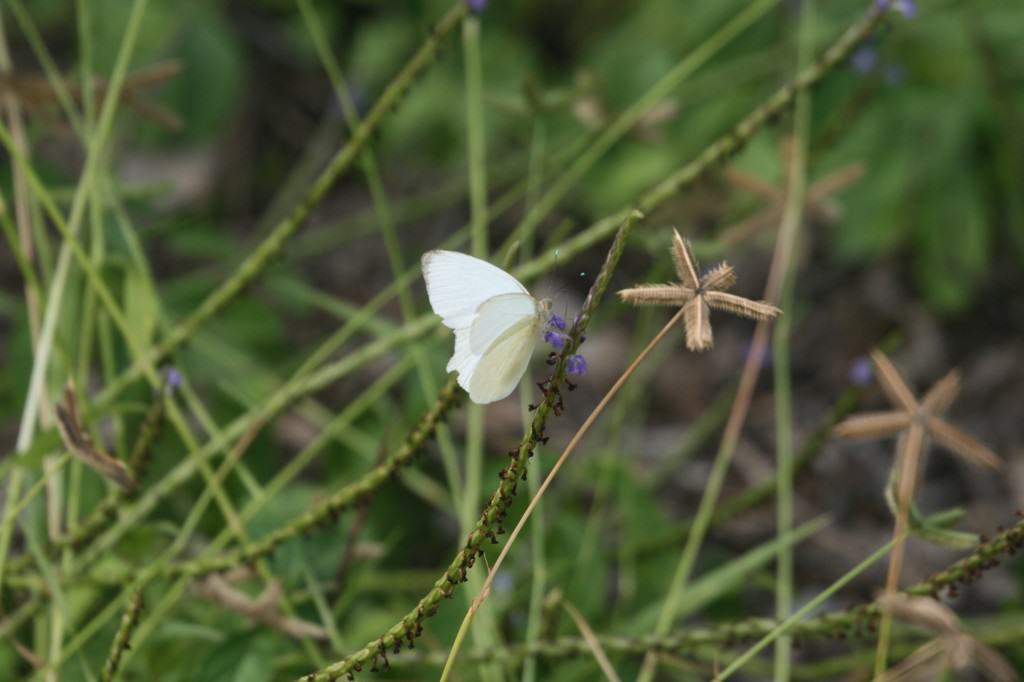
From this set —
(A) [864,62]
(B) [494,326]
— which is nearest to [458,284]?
(B) [494,326]

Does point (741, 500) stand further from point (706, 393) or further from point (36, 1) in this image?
point (36, 1)

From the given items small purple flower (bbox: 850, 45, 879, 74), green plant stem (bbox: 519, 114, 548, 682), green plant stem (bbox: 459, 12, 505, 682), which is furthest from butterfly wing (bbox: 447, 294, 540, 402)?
small purple flower (bbox: 850, 45, 879, 74)

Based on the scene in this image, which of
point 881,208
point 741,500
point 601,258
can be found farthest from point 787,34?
point 741,500

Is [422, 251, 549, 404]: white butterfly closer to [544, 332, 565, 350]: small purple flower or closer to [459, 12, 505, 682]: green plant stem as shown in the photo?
[544, 332, 565, 350]: small purple flower

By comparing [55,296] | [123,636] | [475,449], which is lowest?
[123,636]

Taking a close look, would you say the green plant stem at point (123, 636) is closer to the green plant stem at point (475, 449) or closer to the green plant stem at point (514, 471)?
the green plant stem at point (514, 471)

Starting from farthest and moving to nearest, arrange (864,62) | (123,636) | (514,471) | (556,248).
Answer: (864,62) < (556,248) < (123,636) < (514,471)

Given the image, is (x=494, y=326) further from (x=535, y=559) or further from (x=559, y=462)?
(x=535, y=559)
